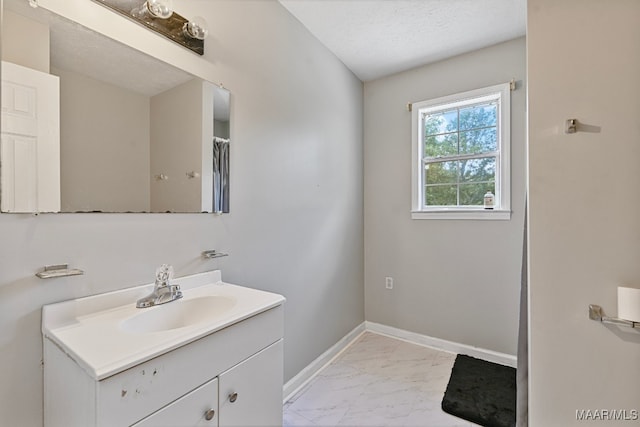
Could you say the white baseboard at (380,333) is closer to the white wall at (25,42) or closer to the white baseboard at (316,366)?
the white baseboard at (316,366)

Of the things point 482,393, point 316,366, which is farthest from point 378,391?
point 482,393

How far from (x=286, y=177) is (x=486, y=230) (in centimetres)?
170

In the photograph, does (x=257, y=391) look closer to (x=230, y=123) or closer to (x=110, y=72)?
(x=230, y=123)

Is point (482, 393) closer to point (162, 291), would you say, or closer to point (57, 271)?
point (162, 291)

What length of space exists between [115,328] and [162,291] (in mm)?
249

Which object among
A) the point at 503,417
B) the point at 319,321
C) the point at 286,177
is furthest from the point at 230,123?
the point at 503,417

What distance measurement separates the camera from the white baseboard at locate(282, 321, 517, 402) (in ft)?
6.57

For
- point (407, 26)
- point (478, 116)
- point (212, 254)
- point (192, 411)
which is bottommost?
point (192, 411)

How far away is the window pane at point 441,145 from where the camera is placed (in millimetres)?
2584

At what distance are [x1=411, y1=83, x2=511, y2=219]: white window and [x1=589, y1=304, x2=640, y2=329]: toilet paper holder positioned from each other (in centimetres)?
133

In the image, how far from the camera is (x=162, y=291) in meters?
1.16

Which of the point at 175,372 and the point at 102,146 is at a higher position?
the point at 102,146

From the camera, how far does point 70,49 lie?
3.33 ft
